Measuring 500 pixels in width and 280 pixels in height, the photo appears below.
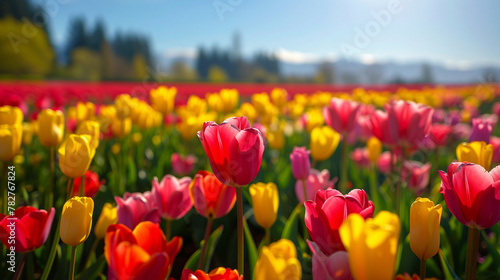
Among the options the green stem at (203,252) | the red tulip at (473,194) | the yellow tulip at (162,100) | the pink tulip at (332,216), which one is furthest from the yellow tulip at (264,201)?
the yellow tulip at (162,100)

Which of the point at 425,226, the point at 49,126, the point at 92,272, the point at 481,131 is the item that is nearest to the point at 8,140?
the point at 49,126

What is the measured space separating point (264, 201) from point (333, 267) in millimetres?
480

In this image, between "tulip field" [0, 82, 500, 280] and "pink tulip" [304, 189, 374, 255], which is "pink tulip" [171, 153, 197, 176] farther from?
"pink tulip" [304, 189, 374, 255]

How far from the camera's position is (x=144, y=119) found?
9.04 feet

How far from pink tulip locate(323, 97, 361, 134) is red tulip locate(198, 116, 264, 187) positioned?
48.9 inches

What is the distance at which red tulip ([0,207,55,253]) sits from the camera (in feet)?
3.08

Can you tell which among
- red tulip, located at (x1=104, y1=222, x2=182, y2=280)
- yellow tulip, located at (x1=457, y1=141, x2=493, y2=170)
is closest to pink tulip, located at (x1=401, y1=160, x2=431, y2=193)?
yellow tulip, located at (x1=457, y1=141, x2=493, y2=170)

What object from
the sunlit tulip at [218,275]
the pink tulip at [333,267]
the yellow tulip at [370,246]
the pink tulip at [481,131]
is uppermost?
the pink tulip at [481,131]

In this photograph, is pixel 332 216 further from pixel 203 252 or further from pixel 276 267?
pixel 203 252

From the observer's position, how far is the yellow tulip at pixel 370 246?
0.50m

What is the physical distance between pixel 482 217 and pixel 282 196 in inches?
49.9

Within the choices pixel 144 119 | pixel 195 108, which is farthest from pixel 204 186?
pixel 195 108

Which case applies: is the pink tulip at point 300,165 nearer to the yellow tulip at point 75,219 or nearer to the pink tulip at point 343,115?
the pink tulip at point 343,115

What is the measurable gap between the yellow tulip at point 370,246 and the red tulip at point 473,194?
1.21ft
